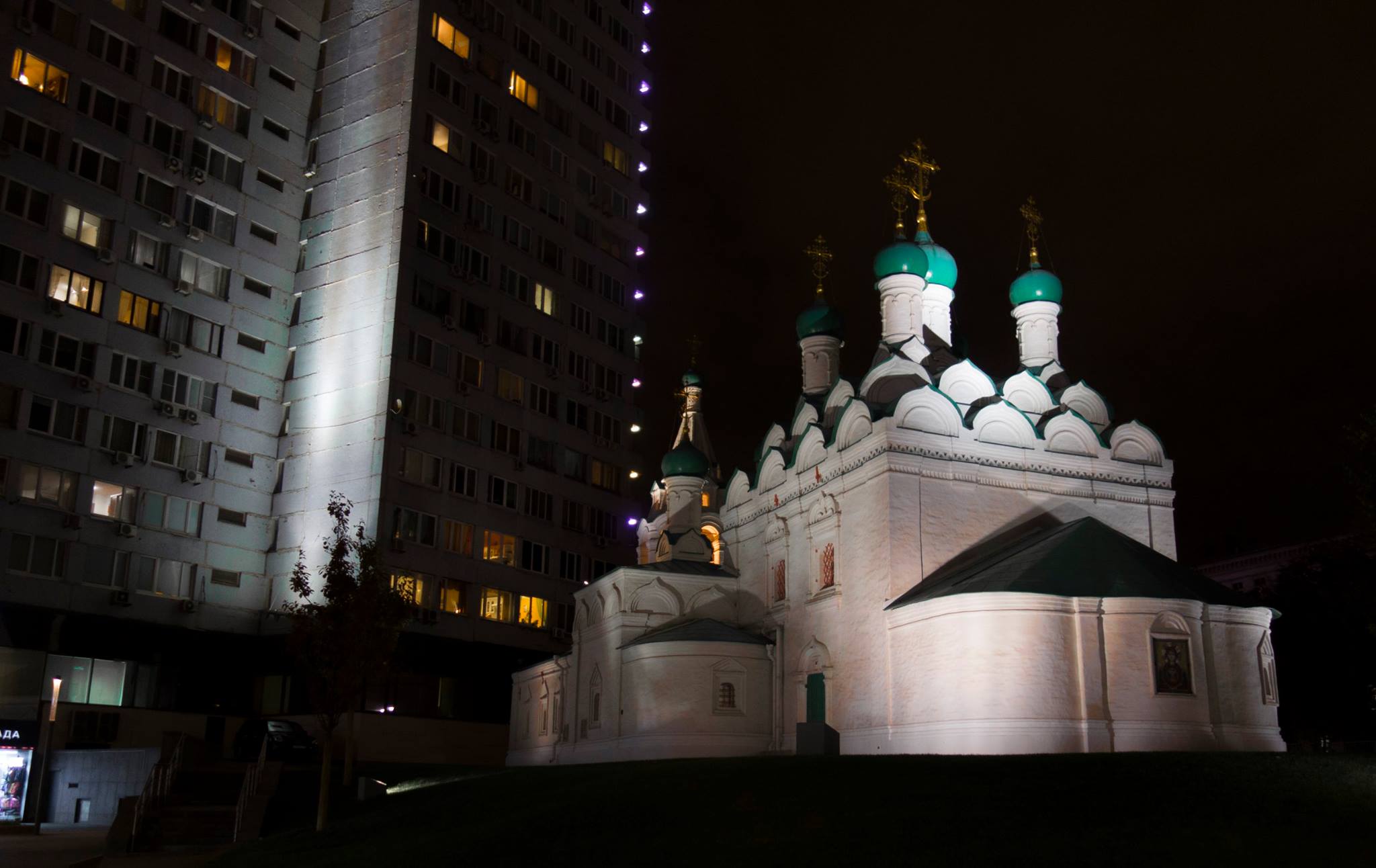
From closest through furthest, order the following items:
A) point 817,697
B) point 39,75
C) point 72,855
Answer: point 72,855 < point 817,697 < point 39,75

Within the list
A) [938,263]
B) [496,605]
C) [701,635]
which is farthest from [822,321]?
[496,605]

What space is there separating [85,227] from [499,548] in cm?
1566

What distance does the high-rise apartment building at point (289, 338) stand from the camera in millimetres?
33656

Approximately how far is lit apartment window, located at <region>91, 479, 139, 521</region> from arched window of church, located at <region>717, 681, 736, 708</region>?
17.7 metres

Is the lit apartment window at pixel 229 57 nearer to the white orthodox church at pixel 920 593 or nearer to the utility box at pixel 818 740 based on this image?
the white orthodox church at pixel 920 593

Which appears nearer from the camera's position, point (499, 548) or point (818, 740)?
point (818, 740)

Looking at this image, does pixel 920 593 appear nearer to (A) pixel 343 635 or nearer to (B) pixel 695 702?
(B) pixel 695 702

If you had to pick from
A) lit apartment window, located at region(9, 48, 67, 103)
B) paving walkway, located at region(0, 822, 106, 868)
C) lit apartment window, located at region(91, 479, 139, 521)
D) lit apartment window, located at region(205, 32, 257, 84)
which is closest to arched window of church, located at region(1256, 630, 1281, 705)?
paving walkway, located at region(0, 822, 106, 868)

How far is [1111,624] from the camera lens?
23.3 metres

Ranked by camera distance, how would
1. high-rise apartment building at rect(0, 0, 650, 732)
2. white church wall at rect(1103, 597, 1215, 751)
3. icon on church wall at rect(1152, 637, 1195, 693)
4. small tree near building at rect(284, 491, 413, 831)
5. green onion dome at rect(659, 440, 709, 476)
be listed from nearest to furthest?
1. small tree near building at rect(284, 491, 413, 831)
2. white church wall at rect(1103, 597, 1215, 751)
3. icon on church wall at rect(1152, 637, 1195, 693)
4. high-rise apartment building at rect(0, 0, 650, 732)
5. green onion dome at rect(659, 440, 709, 476)

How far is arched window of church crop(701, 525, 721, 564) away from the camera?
35812mm

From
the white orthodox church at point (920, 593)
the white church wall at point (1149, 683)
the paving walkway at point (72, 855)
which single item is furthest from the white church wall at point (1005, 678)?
the paving walkway at point (72, 855)

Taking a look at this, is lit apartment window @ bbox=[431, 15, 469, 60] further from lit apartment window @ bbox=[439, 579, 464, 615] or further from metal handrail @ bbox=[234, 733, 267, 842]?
metal handrail @ bbox=[234, 733, 267, 842]

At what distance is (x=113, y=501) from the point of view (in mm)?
34656
